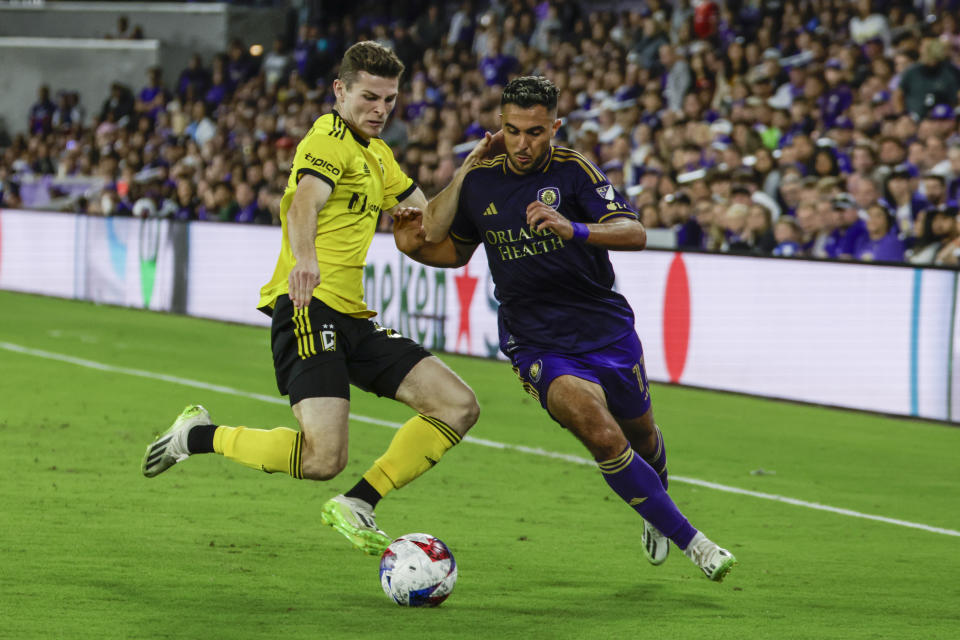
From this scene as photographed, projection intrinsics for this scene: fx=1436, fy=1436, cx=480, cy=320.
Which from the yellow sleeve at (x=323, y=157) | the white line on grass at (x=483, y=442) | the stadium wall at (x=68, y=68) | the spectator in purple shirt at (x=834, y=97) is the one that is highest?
the stadium wall at (x=68, y=68)

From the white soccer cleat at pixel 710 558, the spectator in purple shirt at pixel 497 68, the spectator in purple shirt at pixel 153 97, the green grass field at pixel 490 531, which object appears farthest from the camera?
the spectator in purple shirt at pixel 153 97

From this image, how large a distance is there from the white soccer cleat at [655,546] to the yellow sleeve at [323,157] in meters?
2.07

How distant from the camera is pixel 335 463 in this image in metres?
6.04

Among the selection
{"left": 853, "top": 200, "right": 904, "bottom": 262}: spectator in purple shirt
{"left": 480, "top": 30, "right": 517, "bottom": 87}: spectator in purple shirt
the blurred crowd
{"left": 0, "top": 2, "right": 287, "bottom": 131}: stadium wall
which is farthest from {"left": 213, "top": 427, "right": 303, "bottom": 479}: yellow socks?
{"left": 0, "top": 2, "right": 287, "bottom": 131}: stadium wall

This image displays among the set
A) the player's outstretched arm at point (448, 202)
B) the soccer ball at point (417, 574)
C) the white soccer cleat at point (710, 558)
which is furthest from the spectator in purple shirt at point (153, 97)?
the white soccer cleat at point (710, 558)

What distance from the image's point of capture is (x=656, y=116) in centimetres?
1753

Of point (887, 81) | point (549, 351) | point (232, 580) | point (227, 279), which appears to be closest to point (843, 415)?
point (887, 81)

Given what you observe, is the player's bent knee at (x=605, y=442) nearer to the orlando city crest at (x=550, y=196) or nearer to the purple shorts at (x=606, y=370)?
the purple shorts at (x=606, y=370)

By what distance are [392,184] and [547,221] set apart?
48.4 inches

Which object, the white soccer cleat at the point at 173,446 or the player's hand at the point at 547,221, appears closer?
the player's hand at the point at 547,221

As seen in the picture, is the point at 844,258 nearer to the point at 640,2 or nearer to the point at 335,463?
the point at 335,463

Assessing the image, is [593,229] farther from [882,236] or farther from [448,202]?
[882,236]

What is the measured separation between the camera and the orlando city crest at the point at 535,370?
6191 millimetres

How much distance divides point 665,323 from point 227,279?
7.17 metres
